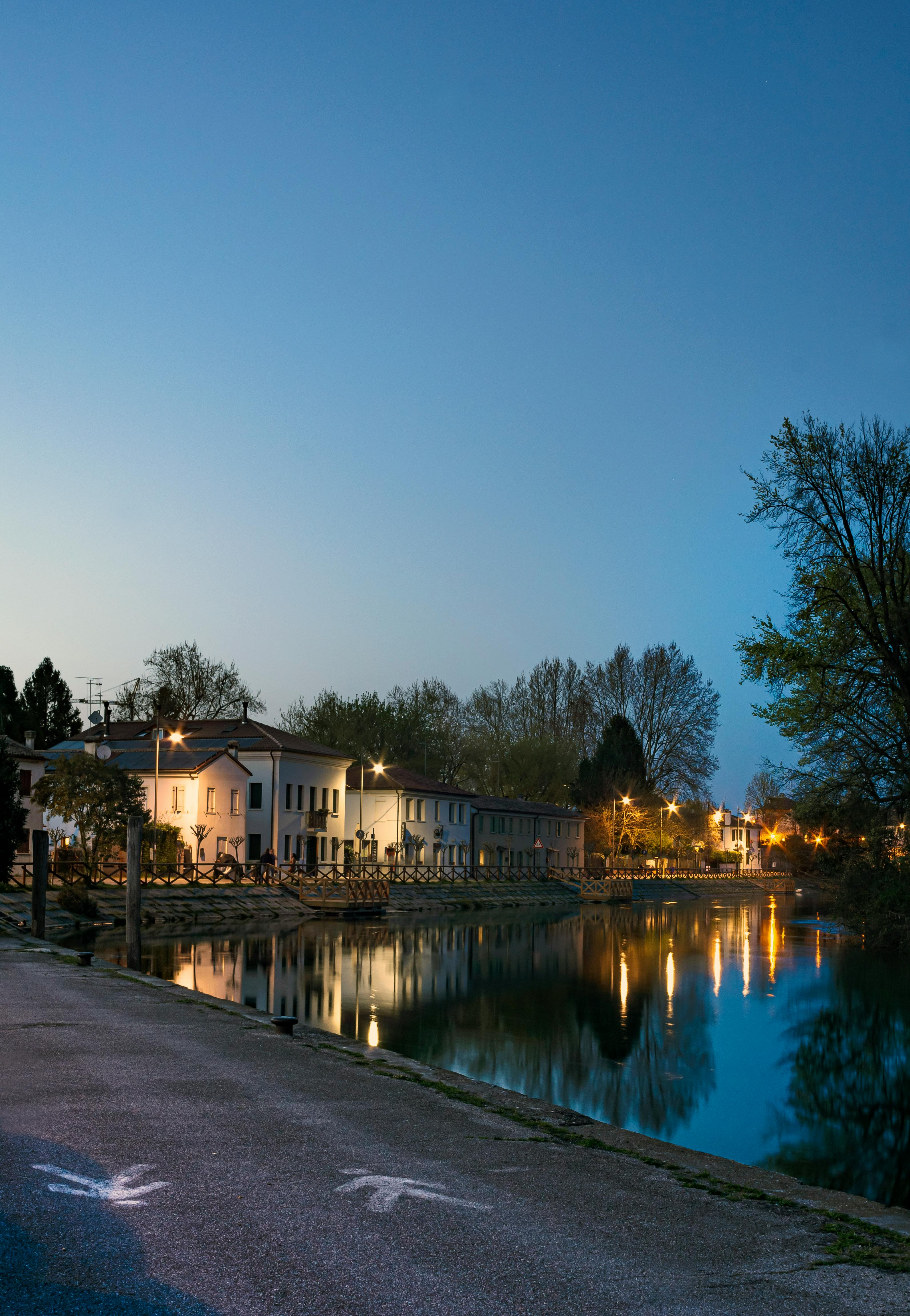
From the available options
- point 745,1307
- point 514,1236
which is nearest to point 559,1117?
point 514,1236

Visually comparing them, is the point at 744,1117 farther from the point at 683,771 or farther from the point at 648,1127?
the point at 683,771

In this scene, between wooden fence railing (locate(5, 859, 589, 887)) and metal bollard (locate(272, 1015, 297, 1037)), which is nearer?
metal bollard (locate(272, 1015, 297, 1037))

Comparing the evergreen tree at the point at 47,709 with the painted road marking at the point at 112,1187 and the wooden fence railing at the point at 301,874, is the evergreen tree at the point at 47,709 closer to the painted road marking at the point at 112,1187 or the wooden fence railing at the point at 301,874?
the wooden fence railing at the point at 301,874

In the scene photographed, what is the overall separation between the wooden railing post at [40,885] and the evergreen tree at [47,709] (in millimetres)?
53387

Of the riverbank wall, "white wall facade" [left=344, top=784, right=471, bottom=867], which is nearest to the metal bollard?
the riverbank wall

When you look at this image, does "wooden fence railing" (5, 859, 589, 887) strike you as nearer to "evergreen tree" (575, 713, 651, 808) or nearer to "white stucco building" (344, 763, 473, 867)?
"white stucco building" (344, 763, 473, 867)

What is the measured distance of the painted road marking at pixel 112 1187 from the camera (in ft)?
22.0

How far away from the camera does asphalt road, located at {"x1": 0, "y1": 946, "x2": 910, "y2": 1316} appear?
554 cm

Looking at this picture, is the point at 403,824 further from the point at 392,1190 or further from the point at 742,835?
the point at 742,835

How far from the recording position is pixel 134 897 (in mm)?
27422

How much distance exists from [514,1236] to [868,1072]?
52.8 feet

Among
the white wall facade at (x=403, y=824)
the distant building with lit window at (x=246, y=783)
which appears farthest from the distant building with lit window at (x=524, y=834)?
the distant building with lit window at (x=246, y=783)

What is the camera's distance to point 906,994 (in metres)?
29.0

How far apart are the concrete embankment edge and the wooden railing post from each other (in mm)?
16546
